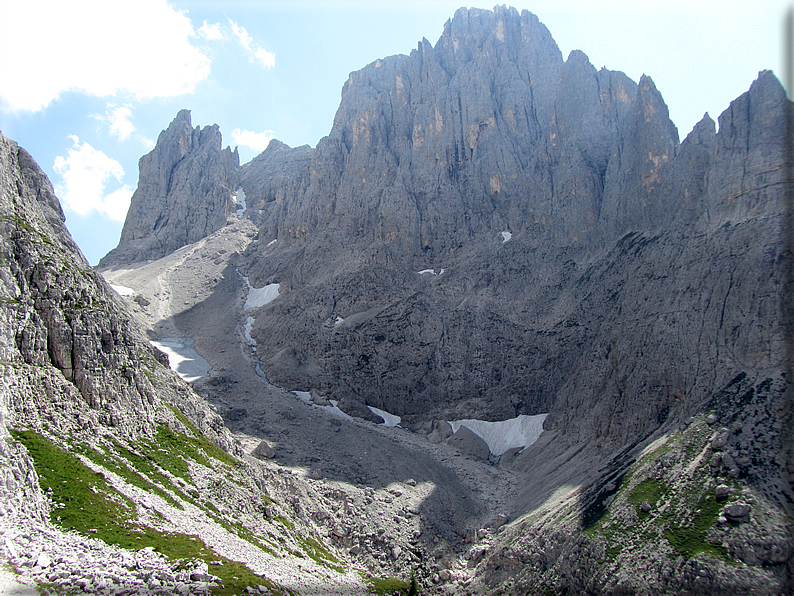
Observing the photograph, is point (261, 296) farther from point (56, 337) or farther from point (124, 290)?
point (56, 337)

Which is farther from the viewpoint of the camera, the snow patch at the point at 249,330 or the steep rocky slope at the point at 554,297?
the snow patch at the point at 249,330

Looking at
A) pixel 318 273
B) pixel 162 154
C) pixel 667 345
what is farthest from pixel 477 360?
pixel 162 154

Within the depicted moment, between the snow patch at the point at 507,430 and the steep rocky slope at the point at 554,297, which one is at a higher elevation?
the steep rocky slope at the point at 554,297

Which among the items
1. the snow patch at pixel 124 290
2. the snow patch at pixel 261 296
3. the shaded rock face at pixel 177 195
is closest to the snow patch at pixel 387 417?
the snow patch at pixel 261 296

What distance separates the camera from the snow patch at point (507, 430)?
66500 mm

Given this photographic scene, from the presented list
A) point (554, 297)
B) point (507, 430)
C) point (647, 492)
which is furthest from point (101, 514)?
point (554, 297)

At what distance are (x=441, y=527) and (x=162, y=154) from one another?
122215 millimetres

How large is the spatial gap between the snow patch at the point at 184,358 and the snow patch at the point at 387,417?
23309 millimetres

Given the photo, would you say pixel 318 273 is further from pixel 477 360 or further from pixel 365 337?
pixel 477 360

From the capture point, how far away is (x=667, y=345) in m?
54.6

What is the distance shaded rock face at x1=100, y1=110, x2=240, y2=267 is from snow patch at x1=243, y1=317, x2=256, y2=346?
3870cm

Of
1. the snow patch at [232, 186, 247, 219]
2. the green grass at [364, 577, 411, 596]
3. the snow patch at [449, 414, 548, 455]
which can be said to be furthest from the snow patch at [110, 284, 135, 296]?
the green grass at [364, 577, 411, 596]

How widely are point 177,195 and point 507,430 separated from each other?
3799 inches

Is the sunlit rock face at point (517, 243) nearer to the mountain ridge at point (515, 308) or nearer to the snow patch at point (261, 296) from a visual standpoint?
the mountain ridge at point (515, 308)
